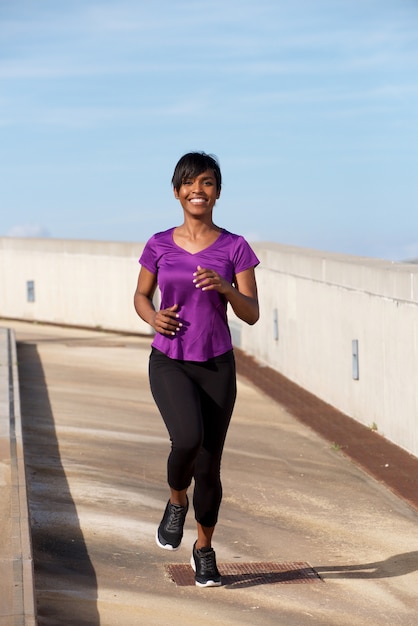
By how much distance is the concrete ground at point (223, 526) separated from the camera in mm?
6121

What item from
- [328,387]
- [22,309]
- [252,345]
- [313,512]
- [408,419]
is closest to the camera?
[313,512]

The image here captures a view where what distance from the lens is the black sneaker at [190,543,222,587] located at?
628 cm

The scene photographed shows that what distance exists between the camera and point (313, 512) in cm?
841

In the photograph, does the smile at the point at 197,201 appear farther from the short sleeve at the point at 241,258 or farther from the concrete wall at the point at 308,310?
the concrete wall at the point at 308,310

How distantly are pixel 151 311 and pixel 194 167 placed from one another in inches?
28.9

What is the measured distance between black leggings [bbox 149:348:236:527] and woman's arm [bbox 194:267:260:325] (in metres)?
0.24

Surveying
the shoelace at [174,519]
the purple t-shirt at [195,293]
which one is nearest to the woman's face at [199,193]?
the purple t-shirt at [195,293]

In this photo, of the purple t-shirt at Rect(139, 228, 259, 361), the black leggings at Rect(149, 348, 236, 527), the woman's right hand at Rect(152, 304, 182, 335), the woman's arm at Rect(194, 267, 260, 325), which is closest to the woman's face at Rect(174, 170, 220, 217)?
the purple t-shirt at Rect(139, 228, 259, 361)

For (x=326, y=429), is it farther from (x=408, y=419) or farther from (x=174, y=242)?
(x=174, y=242)

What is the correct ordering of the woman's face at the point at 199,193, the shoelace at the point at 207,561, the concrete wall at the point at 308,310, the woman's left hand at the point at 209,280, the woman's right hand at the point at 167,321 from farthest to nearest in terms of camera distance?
1. the concrete wall at the point at 308,310
2. the shoelace at the point at 207,561
3. the woman's face at the point at 199,193
4. the woman's right hand at the point at 167,321
5. the woman's left hand at the point at 209,280

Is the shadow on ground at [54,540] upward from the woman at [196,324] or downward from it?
downward

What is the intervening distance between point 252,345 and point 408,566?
10.7 metres

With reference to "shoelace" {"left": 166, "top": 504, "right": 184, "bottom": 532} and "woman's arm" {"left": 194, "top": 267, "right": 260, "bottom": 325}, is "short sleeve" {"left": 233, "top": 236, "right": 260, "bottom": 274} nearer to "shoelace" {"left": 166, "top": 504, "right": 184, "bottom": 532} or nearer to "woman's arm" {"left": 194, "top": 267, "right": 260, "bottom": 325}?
"woman's arm" {"left": 194, "top": 267, "right": 260, "bottom": 325}

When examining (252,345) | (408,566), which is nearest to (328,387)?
(252,345)
